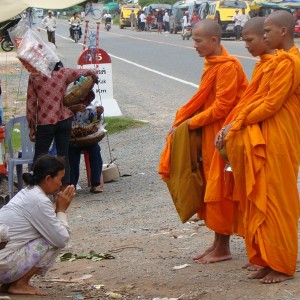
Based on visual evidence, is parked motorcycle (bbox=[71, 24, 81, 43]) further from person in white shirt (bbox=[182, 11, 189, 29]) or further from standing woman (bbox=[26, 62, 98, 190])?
standing woman (bbox=[26, 62, 98, 190])

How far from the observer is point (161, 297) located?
5.97 meters

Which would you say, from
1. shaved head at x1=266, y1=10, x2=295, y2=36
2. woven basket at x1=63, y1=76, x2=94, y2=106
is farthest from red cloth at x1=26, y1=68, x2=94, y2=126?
shaved head at x1=266, y1=10, x2=295, y2=36

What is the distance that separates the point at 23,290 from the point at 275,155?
1869 millimetres

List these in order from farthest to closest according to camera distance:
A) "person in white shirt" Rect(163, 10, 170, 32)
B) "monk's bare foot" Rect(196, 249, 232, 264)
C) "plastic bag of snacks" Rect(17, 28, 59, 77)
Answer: "person in white shirt" Rect(163, 10, 170, 32), "plastic bag of snacks" Rect(17, 28, 59, 77), "monk's bare foot" Rect(196, 249, 232, 264)

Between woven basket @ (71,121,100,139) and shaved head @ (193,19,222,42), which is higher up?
shaved head @ (193,19,222,42)

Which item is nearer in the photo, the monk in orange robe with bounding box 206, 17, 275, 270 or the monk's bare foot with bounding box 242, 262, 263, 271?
the monk in orange robe with bounding box 206, 17, 275, 270

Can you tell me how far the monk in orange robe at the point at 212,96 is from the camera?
646 centimetres

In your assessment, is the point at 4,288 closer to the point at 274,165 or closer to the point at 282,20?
the point at 274,165

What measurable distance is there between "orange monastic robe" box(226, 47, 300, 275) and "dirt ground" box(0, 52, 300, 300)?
0.29m

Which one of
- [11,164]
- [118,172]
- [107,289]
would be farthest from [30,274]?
[118,172]

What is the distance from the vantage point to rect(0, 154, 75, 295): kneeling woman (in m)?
5.92

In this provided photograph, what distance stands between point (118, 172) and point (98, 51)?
219 cm

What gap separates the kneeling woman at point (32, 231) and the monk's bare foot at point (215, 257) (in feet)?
3.94

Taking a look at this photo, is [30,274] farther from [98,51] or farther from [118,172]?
[98,51]
